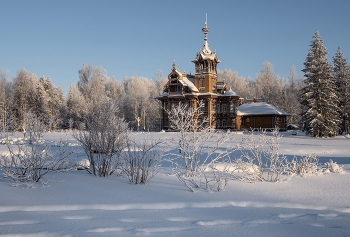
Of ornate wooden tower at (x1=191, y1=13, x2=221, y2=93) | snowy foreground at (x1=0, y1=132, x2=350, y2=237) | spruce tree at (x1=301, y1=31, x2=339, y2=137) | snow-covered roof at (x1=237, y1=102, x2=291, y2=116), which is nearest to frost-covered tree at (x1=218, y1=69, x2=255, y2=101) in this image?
snow-covered roof at (x1=237, y1=102, x2=291, y2=116)

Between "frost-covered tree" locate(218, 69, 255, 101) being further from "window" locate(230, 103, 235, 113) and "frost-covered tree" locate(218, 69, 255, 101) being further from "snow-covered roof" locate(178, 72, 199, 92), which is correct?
"snow-covered roof" locate(178, 72, 199, 92)

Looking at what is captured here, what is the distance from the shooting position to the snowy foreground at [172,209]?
4516 mm

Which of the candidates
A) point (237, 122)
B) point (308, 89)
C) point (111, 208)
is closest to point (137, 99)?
point (237, 122)

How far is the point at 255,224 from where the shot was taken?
4.72 metres

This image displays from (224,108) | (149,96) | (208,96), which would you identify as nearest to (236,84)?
(149,96)

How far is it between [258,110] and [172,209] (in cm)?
3710

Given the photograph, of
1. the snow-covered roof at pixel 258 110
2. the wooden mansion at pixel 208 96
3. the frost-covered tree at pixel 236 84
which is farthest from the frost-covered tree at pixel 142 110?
the frost-covered tree at pixel 236 84

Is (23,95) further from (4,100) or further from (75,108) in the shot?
(75,108)

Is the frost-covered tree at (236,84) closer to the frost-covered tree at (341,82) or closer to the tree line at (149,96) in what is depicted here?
the tree line at (149,96)

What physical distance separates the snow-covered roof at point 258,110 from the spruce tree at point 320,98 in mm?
9967

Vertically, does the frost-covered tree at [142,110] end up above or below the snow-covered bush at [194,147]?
above

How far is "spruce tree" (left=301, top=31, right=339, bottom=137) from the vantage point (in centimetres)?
2700

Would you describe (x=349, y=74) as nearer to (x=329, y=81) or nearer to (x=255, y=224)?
(x=329, y=81)

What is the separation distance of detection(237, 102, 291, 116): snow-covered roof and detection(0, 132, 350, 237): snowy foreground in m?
32.6
